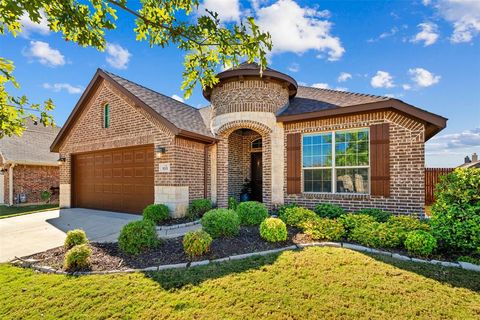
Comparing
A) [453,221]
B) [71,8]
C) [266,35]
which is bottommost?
[453,221]

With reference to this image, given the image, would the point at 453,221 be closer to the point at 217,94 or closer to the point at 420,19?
the point at 420,19

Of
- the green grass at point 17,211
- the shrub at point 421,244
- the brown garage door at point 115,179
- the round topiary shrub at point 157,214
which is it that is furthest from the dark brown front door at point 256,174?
the green grass at point 17,211

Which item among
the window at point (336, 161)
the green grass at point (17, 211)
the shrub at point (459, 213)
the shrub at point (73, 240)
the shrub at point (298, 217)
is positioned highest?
the window at point (336, 161)

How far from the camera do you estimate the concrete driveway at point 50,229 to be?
539 centimetres

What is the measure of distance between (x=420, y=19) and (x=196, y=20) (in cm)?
699

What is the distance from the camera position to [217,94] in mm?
9289

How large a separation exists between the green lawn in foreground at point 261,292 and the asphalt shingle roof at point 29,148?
1342cm

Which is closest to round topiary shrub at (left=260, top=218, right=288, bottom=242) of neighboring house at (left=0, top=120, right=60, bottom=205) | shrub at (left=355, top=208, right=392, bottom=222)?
shrub at (left=355, top=208, right=392, bottom=222)

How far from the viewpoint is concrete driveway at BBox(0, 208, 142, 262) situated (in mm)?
5391

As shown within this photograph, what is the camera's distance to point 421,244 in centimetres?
432

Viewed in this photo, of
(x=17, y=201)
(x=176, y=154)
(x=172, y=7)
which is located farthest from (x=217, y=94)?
(x=17, y=201)

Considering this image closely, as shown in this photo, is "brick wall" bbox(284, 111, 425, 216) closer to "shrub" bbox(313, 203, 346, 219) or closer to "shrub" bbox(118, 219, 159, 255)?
"shrub" bbox(313, 203, 346, 219)

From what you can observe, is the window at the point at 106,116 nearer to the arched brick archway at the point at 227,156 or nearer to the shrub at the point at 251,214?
the arched brick archway at the point at 227,156

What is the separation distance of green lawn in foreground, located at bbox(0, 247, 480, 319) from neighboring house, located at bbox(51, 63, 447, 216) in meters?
3.53
